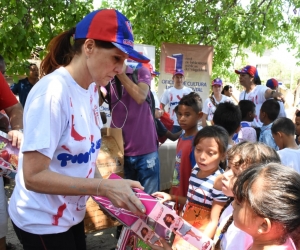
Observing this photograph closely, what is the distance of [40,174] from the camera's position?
1.54 meters

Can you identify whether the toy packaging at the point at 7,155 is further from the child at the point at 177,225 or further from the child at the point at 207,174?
the child at the point at 177,225

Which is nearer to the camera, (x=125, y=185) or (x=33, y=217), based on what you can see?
(x=125, y=185)

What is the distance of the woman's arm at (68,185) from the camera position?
1513mm

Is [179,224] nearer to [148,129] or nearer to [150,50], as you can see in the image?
[148,129]

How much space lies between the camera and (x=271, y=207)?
1457mm

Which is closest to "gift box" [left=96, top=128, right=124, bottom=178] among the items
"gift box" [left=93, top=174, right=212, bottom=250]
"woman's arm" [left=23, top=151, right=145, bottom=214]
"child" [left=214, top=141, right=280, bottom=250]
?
"child" [left=214, top=141, right=280, bottom=250]

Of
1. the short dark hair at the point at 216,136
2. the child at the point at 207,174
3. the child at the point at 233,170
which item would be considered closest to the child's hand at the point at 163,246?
the child at the point at 233,170

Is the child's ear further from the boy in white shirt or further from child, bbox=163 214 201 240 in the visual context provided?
the boy in white shirt

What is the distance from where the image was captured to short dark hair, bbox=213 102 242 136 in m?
3.58

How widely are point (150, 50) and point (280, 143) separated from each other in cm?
444

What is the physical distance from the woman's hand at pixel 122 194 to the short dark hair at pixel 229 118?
2.19 meters

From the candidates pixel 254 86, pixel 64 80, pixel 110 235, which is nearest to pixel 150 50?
pixel 254 86

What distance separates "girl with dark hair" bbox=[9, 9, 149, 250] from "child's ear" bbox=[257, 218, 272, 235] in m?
0.47


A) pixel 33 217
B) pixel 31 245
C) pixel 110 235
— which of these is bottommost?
pixel 110 235
